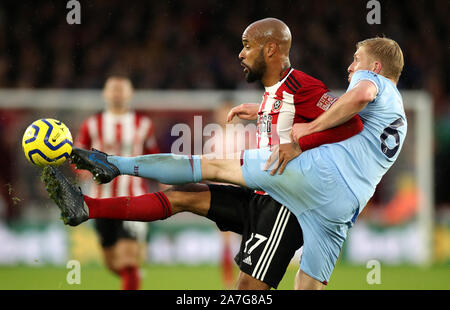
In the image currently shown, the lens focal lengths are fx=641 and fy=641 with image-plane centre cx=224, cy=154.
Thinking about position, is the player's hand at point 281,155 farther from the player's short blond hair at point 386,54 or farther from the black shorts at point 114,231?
the black shorts at point 114,231

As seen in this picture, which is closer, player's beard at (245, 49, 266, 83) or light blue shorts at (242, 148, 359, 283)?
light blue shorts at (242, 148, 359, 283)

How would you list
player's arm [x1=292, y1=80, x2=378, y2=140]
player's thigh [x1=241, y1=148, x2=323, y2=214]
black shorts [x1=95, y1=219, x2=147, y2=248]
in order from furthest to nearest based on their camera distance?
1. black shorts [x1=95, y1=219, x2=147, y2=248]
2. player's thigh [x1=241, y1=148, x2=323, y2=214]
3. player's arm [x1=292, y1=80, x2=378, y2=140]

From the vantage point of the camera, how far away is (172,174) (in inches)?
153

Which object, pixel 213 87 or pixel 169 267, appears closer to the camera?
pixel 169 267

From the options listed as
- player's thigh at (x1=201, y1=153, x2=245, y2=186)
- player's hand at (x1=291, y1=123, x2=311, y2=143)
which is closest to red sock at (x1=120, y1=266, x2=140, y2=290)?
player's thigh at (x1=201, y1=153, x2=245, y2=186)

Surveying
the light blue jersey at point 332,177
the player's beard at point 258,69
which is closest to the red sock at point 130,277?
the light blue jersey at point 332,177

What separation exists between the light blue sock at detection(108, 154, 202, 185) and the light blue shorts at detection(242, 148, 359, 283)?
1.03ft

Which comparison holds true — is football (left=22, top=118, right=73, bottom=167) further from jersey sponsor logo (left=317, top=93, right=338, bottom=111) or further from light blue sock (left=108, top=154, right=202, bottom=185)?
jersey sponsor logo (left=317, top=93, right=338, bottom=111)

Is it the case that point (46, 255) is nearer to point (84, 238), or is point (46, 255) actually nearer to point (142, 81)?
point (84, 238)

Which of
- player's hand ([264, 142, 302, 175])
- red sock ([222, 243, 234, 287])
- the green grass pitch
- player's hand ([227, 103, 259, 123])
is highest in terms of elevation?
player's hand ([227, 103, 259, 123])

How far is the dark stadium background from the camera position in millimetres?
10656

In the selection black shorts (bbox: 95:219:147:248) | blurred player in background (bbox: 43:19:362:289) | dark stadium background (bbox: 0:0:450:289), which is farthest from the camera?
dark stadium background (bbox: 0:0:450:289)
